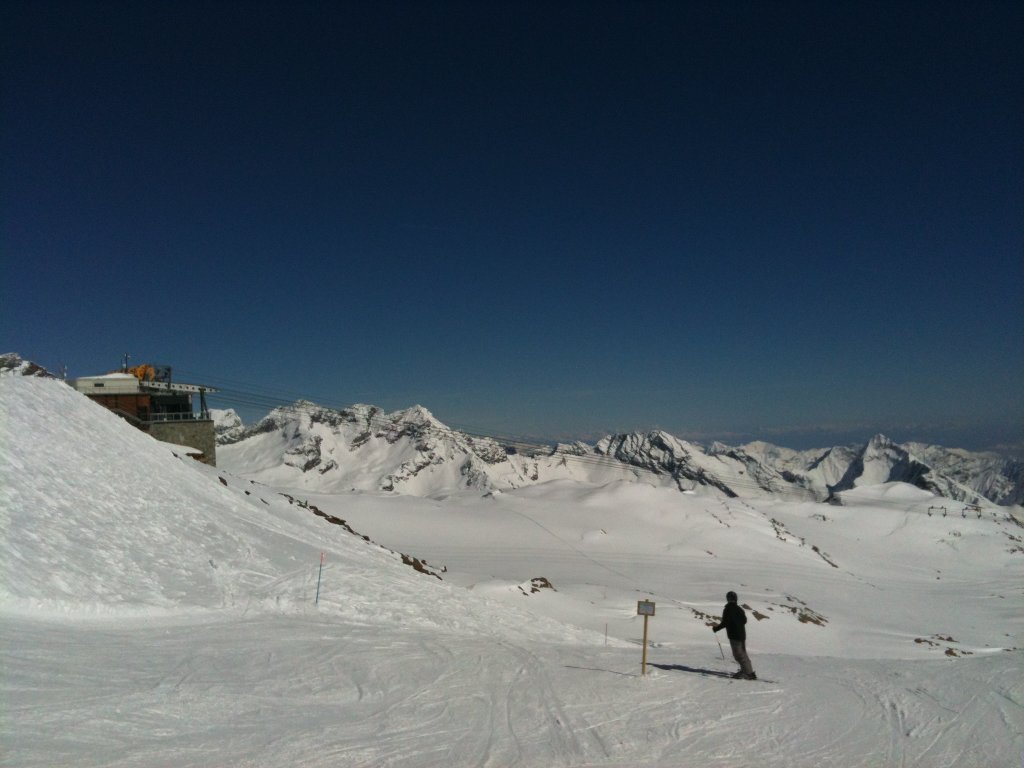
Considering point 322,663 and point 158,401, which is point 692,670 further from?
point 158,401

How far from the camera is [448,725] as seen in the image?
846 cm

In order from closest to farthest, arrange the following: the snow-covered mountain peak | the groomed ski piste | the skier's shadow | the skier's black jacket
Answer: the groomed ski piste < the skier's black jacket < the skier's shadow < the snow-covered mountain peak

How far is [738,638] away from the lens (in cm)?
1150

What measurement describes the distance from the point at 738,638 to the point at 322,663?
28.2 ft

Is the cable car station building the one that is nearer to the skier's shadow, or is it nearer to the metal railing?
the metal railing

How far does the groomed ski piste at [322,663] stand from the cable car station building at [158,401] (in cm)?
1309

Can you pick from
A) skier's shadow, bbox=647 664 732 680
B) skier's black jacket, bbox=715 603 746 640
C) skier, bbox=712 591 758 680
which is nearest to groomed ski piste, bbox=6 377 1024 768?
skier's shadow, bbox=647 664 732 680

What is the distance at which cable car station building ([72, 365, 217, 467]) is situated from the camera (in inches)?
1480

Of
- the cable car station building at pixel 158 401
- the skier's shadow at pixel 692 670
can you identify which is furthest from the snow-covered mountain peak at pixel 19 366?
the skier's shadow at pixel 692 670

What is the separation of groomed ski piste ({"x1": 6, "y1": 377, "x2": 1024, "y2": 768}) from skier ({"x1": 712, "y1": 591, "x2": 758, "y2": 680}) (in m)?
0.36

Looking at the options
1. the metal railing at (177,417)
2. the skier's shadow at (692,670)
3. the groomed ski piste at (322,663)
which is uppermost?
the metal railing at (177,417)

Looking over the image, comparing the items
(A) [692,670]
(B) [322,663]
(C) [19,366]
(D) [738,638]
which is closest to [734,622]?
→ (D) [738,638]

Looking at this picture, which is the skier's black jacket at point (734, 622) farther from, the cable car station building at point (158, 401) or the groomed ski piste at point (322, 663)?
the cable car station building at point (158, 401)

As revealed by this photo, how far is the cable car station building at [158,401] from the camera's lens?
3759 cm
